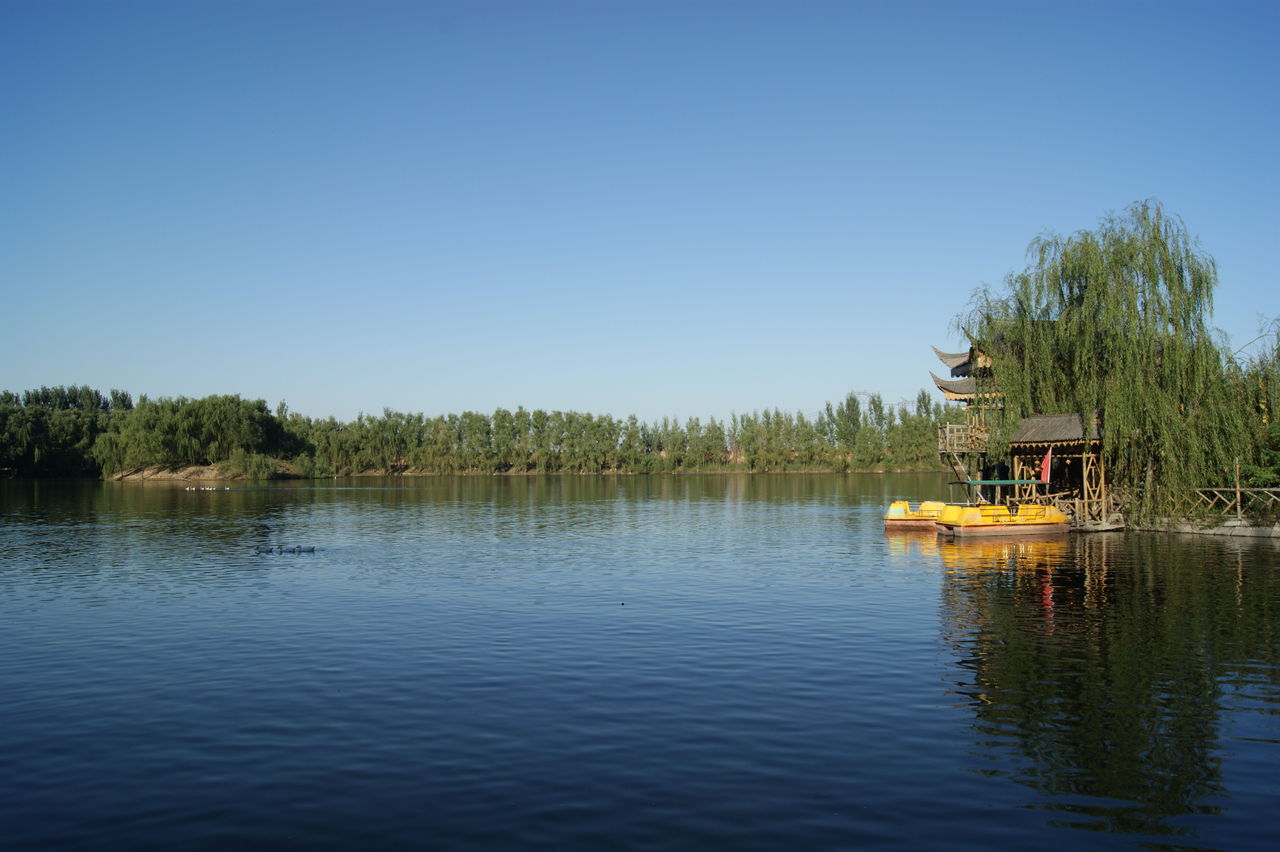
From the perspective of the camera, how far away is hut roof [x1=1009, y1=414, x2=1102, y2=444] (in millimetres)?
41312

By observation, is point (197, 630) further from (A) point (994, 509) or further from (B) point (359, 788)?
(A) point (994, 509)

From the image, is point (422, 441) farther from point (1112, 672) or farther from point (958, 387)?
point (1112, 672)

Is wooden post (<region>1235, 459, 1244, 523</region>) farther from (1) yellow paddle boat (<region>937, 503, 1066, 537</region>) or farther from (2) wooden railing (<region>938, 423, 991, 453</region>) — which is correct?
(2) wooden railing (<region>938, 423, 991, 453</region>)

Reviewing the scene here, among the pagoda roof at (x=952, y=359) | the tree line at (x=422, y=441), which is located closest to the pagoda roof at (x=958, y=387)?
the pagoda roof at (x=952, y=359)

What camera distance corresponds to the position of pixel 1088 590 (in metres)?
26.2

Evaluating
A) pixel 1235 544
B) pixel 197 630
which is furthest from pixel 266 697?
pixel 1235 544

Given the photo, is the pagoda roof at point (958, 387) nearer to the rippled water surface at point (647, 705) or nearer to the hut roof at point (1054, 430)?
the hut roof at point (1054, 430)

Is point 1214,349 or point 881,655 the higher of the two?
point 1214,349

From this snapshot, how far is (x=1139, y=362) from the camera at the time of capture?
3944 centimetres

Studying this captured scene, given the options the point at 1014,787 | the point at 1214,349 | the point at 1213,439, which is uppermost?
the point at 1214,349

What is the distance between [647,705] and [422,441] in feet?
498

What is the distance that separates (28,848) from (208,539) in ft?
122

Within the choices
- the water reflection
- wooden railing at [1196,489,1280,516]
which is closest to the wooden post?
wooden railing at [1196,489,1280,516]

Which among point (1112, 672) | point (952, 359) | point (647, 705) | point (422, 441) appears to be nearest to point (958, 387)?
point (952, 359)
